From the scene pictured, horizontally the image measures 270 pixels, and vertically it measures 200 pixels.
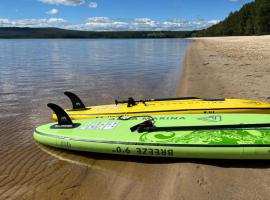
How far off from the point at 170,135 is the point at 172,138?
17 cm

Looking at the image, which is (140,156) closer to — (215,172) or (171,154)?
(171,154)

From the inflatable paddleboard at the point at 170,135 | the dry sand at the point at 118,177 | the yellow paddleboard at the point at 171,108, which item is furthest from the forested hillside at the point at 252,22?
the dry sand at the point at 118,177

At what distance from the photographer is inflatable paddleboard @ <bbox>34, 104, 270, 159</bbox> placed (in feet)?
18.0

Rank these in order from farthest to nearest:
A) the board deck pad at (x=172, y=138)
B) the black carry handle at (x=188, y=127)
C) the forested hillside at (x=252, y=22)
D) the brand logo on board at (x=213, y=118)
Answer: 1. the forested hillside at (x=252, y=22)
2. the brand logo on board at (x=213, y=118)
3. the black carry handle at (x=188, y=127)
4. the board deck pad at (x=172, y=138)

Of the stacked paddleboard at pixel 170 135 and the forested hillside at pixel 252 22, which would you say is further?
the forested hillside at pixel 252 22

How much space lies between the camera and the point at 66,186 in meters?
5.26

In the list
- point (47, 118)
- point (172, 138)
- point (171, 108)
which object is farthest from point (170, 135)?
point (47, 118)

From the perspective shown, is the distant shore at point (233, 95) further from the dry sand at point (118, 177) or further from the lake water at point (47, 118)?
the lake water at point (47, 118)

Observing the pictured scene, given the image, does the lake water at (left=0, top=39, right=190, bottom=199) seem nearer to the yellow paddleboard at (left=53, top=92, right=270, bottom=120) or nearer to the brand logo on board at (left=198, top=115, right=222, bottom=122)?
the yellow paddleboard at (left=53, top=92, right=270, bottom=120)

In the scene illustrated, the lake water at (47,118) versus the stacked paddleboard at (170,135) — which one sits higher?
the stacked paddleboard at (170,135)

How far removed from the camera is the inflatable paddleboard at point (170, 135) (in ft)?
18.0

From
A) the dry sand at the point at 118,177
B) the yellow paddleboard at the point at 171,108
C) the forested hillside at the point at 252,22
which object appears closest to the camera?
the dry sand at the point at 118,177

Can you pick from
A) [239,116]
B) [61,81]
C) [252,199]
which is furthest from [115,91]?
[252,199]

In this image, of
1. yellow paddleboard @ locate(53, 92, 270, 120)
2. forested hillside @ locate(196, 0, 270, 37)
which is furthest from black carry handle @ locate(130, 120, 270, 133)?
forested hillside @ locate(196, 0, 270, 37)
